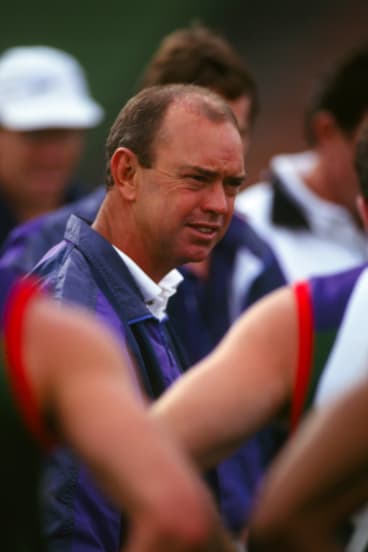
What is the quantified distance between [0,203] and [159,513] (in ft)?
12.8

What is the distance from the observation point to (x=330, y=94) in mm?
6145

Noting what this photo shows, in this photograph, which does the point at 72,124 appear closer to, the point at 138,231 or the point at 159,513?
the point at 138,231

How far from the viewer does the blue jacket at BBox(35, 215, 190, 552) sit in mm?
3188

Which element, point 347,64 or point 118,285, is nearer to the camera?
point 118,285

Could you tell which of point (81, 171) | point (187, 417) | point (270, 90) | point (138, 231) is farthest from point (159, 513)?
point (270, 90)

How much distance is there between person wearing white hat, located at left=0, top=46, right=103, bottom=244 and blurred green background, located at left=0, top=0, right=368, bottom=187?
4408mm

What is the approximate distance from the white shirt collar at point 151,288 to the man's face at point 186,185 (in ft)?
0.18

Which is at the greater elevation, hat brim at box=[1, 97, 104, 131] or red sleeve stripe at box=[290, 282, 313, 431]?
red sleeve stripe at box=[290, 282, 313, 431]

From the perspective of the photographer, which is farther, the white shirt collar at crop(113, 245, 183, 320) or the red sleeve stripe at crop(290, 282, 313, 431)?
the white shirt collar at crop(113, 245, 183, 320)

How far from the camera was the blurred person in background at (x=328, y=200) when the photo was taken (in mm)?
6020

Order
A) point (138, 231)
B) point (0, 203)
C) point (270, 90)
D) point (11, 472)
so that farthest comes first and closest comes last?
point (270, 90)
point (0, 203)
point (138, 231)
point (11, 472)

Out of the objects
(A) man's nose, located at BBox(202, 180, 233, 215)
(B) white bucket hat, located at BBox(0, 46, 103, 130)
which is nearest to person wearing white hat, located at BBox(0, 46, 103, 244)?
(B) white bucket hat, located at BBox(0, 46, 103, 130)

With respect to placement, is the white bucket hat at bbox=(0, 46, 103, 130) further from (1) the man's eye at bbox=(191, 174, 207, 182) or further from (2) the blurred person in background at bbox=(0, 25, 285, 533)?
(1) the man's eye at bbox=(191, 174, 207, 182)

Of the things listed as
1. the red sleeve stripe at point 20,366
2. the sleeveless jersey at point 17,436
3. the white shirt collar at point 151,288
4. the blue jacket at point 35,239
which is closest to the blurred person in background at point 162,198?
the white shirt collar at point 151,288
